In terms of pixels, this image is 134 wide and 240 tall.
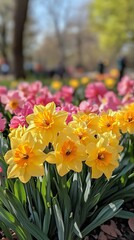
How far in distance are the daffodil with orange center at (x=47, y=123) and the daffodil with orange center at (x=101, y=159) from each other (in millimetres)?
179

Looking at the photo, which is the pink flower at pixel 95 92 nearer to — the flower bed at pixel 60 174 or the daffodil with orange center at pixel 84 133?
the flower bed at pixel 60 174

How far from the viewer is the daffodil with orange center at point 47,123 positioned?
170cm

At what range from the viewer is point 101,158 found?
1.70 meters

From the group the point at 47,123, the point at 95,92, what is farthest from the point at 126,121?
the point at 95,92

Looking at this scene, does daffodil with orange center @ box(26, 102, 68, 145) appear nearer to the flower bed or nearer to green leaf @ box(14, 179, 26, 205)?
the flower bed

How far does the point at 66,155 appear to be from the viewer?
1.66 m

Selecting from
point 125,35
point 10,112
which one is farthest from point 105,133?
point 125,35

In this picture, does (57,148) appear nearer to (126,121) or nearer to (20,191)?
(20,191)

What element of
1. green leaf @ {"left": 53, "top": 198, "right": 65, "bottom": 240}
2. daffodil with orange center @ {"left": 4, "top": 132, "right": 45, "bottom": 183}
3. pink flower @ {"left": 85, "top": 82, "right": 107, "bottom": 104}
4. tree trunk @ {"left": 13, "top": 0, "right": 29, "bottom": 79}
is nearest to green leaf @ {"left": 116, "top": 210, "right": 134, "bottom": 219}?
green leaf @ {"left": 53, "top": 198, "right": 65, "bottom": 240}

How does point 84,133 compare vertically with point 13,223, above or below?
above

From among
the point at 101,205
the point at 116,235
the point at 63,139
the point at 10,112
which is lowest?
the point at 116,235

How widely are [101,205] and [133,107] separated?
60cm

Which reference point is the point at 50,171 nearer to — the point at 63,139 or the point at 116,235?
the point at 63,139

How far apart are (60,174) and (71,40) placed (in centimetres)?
5843
